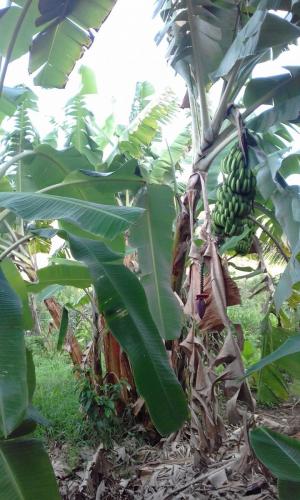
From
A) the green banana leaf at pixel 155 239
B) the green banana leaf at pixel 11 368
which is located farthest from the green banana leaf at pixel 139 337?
the green banana leaf at pixel 155 239

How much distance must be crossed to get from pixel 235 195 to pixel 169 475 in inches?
47.1

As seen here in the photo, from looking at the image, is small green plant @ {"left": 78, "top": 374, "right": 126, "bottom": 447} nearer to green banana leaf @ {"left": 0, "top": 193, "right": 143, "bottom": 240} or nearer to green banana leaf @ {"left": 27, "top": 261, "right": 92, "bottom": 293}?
green banana leaf @ {"left": 27, "top": 261, "right": 92, "bottom": 293}

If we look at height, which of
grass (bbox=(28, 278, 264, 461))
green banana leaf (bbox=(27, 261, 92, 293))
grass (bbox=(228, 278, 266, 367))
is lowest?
grass (bbox=(228, 278, 266, 367))

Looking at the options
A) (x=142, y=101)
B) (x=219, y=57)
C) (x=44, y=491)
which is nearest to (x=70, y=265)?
(x=44, y=491)

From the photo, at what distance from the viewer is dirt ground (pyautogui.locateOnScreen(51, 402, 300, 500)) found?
1.75 meters

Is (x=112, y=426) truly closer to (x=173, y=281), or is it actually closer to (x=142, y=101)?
(x=173, y=281)

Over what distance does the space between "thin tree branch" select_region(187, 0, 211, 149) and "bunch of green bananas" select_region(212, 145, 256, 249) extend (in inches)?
6.9

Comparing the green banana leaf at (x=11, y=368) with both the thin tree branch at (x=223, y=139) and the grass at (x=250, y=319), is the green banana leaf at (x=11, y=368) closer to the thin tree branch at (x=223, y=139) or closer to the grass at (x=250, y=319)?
the thin tree branch at (x=223, y=139)

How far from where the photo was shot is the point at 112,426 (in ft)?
7.84

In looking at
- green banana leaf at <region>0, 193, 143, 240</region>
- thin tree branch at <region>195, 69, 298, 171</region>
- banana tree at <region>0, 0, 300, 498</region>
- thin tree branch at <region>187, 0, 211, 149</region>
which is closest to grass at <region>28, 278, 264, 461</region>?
banana tree at <region>0, 0, 300, 498</region>

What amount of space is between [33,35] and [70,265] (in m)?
1.22

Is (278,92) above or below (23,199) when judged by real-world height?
above

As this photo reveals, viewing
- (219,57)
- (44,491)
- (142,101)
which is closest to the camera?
(44,491)

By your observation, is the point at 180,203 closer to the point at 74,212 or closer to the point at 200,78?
the point at 200,78
